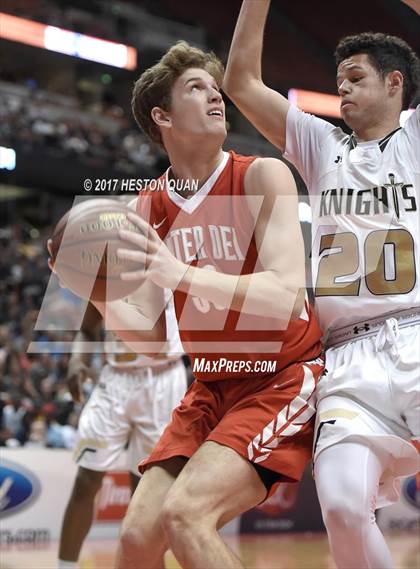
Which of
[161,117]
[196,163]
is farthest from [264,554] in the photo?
[161,117]

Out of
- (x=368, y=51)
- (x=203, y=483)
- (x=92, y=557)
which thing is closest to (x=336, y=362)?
(x=203, y=483)

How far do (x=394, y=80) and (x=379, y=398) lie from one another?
1.34 metres

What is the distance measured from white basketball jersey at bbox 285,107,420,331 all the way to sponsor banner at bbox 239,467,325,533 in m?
6.59

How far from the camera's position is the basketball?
301 centimetres

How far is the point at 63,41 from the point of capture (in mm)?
21656

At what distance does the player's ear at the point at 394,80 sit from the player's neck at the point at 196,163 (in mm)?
748

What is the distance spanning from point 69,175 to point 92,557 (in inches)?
581

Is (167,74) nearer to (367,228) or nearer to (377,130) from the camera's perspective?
(377,130)

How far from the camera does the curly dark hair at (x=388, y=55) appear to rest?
11.8 ft

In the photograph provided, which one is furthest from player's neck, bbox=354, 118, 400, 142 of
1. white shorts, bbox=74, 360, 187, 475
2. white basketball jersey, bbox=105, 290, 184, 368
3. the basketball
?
white shorts, bbox=74, 360, 187, 475

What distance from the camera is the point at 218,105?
11.7 ft

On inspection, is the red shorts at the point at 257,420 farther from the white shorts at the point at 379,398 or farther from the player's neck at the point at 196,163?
the player's neck at the point at 196,163

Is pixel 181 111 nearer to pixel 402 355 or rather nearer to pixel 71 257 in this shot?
pixel 71 257

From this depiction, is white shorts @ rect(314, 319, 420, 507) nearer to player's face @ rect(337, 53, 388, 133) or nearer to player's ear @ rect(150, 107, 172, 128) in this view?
player's face @ rect(337, 53, 388, 133)
